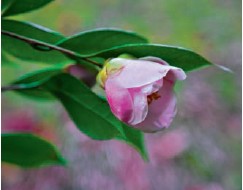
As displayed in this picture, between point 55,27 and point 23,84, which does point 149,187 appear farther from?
point 23,84

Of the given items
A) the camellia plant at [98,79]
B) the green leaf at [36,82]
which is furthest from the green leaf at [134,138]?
the green leaf at [36,82]

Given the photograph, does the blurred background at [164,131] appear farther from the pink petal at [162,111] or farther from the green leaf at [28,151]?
the pink petal at [162,111]

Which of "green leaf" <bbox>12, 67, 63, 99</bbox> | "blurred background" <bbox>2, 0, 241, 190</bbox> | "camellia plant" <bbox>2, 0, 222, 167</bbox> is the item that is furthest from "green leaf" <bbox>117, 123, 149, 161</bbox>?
"blurred background" <bbox>2, 0, 241, 190</bbox>

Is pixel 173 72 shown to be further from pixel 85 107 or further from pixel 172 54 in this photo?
pixel 85 107

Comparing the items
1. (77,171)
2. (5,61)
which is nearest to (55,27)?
(77,171)

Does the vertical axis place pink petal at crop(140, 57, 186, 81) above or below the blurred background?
above

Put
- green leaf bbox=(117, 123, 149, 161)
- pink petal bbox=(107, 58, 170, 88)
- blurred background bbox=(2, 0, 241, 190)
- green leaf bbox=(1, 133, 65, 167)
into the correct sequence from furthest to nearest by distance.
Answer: blurred background bbox=(2, 0, 241, 190) → green leaf bbox=(1, 133, 65, 167) → green leaf bbox=(117, 123, 149, 161) → pink petal bbox=(107, 58, 170, 88)

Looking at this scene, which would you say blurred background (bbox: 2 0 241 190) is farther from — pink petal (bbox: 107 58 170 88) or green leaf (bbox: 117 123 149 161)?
pink petal (bbox: 107 58 170 88)

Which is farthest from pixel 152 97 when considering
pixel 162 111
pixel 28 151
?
pixel 28 151
